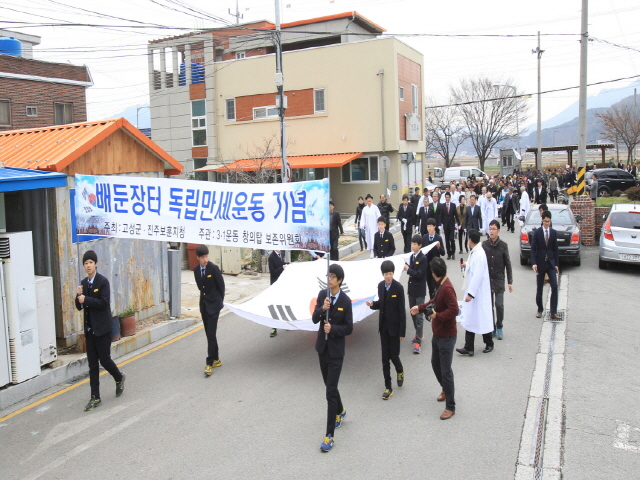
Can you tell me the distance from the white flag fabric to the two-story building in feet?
78.0

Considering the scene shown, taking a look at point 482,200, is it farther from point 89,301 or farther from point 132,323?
point 89,301

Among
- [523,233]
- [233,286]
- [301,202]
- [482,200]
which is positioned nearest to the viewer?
[301,202]

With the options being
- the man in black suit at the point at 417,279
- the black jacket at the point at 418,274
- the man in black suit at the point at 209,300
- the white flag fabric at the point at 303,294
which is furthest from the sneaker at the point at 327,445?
the black jacket at the point at 418,274

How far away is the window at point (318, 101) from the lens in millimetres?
30375

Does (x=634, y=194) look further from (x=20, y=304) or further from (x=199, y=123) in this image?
(x=20, y=304)

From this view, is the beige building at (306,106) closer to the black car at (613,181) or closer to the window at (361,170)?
the window at (361,170)

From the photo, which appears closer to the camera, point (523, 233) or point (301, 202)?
point (301, 202)

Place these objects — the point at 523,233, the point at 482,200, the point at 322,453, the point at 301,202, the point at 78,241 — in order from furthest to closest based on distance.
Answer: the point at 482,200 < the point at 523,233 < the point at 78,241 < the point at 301,202 < the point at 322,453

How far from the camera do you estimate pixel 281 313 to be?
8648 mm

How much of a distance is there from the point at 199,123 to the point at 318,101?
7960 millimetres

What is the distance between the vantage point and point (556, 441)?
580cm

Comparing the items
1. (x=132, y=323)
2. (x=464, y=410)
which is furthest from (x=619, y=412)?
(x=132, y=323)

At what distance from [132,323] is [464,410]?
5.72m

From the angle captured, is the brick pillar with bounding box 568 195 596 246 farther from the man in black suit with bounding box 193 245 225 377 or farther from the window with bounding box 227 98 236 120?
the window with bounding box 227 98 236 120
